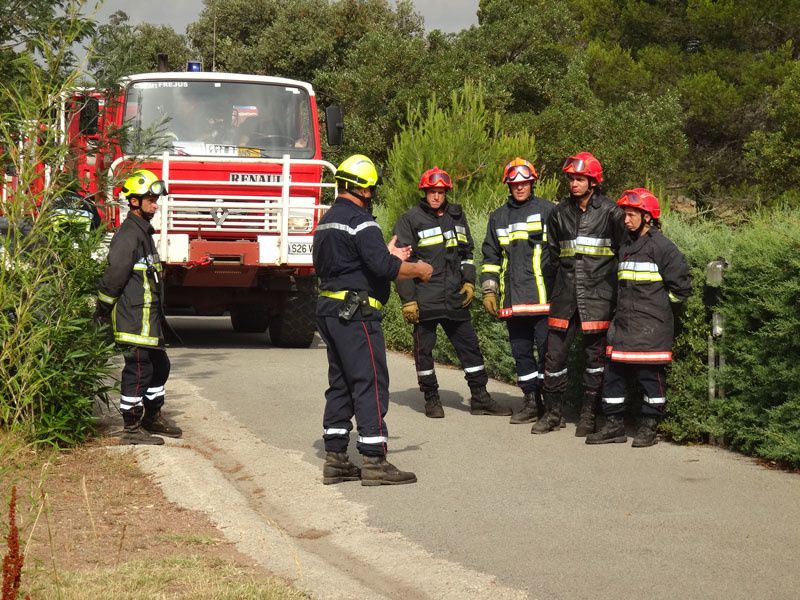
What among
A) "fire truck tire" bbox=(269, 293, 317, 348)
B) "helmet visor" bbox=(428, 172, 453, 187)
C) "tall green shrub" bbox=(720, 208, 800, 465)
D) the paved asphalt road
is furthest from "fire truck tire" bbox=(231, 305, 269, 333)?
"tall green shrub" bbox=(720, 208, 800, 465)

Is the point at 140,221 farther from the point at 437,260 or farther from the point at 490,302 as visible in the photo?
the point at 490,302

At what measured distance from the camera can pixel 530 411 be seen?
948 cm

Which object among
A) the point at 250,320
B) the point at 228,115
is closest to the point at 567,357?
the point at 228,115

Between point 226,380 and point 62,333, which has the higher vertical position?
point 62,333

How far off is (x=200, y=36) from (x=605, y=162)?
17366 millimetres

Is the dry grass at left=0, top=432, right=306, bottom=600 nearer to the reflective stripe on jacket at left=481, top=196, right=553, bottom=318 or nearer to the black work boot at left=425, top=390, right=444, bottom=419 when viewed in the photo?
the black work boot at left=425, top=390, right=444, bottom=419

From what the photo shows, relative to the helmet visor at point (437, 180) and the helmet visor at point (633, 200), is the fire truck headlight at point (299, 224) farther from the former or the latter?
the helmet visor at point (633, 200)

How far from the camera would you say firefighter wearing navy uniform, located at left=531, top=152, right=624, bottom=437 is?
855 centimetres

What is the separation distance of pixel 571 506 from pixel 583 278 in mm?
2335

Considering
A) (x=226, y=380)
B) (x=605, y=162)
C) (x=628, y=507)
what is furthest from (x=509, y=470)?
(x=605, y=162)

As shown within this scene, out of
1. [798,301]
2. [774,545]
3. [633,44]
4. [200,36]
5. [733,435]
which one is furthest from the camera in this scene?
[200,36]

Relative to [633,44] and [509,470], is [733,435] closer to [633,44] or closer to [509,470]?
[509,470]

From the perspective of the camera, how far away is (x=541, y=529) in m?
6.22

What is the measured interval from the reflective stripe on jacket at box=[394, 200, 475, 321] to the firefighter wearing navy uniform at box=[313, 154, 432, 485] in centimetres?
224
